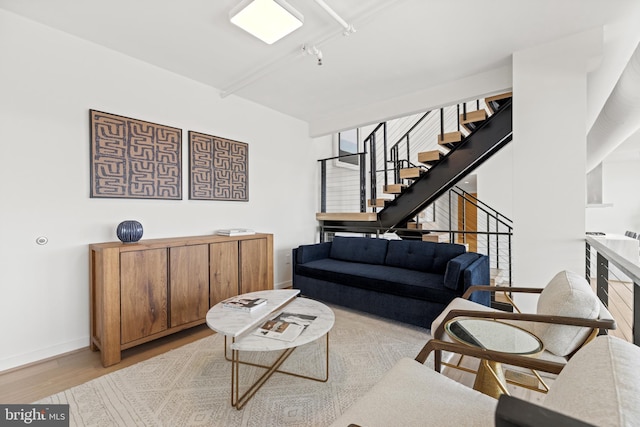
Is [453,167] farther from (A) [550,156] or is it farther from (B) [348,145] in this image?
(B) [348,145]

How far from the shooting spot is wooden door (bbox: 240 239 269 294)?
3.30m

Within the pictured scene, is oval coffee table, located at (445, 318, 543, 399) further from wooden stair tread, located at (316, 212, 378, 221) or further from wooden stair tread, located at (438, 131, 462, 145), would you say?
wooden stair tread, located at (316, 212, 378, 221)

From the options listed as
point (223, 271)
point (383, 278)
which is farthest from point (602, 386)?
point (223, 271)

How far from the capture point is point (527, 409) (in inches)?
24.8

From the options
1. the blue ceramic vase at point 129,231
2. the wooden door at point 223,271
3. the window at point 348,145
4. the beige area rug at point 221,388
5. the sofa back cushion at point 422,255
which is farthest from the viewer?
the window at point 348,145

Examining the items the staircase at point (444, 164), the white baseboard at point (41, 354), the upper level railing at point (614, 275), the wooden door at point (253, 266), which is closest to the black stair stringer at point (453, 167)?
the staircase at point (444, 164)

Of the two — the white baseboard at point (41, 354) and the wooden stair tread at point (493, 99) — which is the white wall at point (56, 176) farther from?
the wooden stair tread at point (493, 99)

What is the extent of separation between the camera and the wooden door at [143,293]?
2.36m

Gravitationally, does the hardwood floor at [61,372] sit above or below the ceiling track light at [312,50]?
below

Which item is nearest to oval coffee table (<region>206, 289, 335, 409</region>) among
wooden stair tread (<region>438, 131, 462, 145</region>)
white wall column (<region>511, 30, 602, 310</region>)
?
white wall column (<region>511, 30, 602, 310</region>)

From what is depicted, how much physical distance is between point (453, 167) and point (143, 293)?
3.77 metres

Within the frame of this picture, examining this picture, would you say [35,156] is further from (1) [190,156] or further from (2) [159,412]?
(2) [159,412]

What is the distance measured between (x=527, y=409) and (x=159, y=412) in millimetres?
1933

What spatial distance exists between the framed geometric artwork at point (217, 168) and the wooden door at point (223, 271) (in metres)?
0.72
